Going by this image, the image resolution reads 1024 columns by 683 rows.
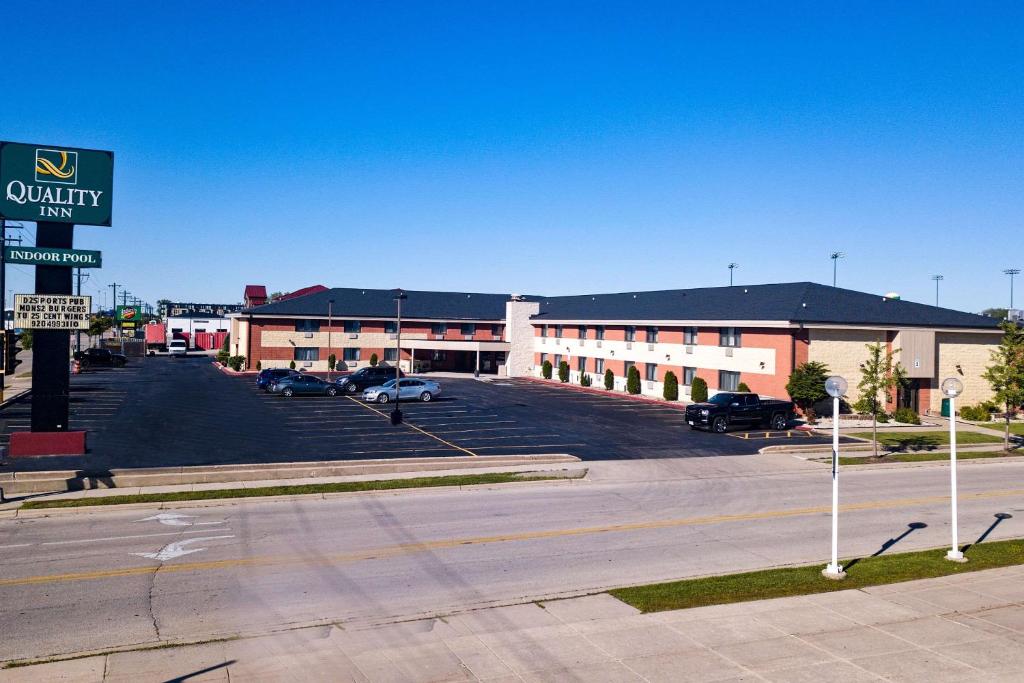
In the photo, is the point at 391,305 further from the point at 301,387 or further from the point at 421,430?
the point at 421,430

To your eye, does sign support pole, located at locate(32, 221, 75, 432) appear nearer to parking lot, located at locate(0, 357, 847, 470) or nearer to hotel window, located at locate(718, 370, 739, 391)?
parking lot, located at locate(0, 357, 847, 470)

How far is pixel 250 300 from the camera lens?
104 m

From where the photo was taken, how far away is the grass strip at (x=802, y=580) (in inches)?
538

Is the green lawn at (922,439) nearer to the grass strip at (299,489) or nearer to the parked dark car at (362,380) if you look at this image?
the grass strip at (299,489)

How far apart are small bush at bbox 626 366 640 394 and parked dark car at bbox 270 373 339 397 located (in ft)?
68.4

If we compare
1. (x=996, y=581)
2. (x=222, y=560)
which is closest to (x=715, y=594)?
(x=996, y=581)

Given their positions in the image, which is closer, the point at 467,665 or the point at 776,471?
the point at 467,665

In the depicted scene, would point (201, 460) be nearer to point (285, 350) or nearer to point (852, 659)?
point (852, 659)

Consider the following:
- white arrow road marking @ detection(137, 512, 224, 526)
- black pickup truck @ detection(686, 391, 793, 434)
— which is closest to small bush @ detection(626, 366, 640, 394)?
black pickup truck @ detection(686, 391, 793, 434)

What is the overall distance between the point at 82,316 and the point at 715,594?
2397cm

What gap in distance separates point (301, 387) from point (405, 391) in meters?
7.74

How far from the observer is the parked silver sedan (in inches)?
1917

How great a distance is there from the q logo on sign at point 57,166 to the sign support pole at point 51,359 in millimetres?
1557

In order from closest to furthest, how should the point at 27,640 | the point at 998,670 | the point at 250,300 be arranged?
the point at 998,670
the point at 27,640
the point at 250,300
